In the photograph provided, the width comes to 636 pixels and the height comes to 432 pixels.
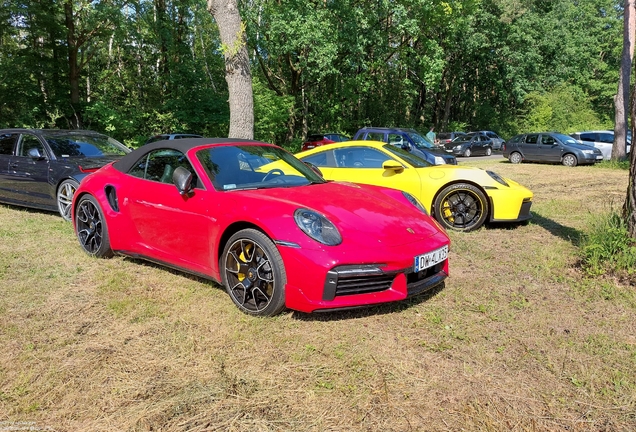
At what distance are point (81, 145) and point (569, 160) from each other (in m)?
18.0

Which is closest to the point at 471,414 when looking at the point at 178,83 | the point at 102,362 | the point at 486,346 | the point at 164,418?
the point at 486,346

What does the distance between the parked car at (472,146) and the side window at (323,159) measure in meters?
23.2

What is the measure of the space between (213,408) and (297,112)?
26330 mm

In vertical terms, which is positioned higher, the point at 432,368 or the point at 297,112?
the point at 297,112

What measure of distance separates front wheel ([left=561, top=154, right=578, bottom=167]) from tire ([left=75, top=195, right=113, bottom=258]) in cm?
1852

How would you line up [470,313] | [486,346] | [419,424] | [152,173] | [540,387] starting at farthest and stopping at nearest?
[152,173]
[470,313]
[486,346]
[540,387]
[419,424]

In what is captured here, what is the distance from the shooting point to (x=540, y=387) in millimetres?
2617

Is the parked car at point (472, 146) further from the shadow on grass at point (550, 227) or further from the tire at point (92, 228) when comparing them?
the tire at point (92, 228)

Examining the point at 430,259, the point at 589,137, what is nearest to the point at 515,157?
the point at 589,137

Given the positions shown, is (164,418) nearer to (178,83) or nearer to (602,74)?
(178,83)

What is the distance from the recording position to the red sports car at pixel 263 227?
10.8 feet

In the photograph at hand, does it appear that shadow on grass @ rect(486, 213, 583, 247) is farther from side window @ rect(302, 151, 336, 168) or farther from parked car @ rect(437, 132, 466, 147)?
parked car @ rect(437, 132, 466, 147)

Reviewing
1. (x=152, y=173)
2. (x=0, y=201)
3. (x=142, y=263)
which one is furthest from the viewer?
(x=0, y=201)

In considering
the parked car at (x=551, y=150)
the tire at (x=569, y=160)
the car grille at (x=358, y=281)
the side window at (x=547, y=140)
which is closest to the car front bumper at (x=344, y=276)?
the car grille at (x=358, y=281)
